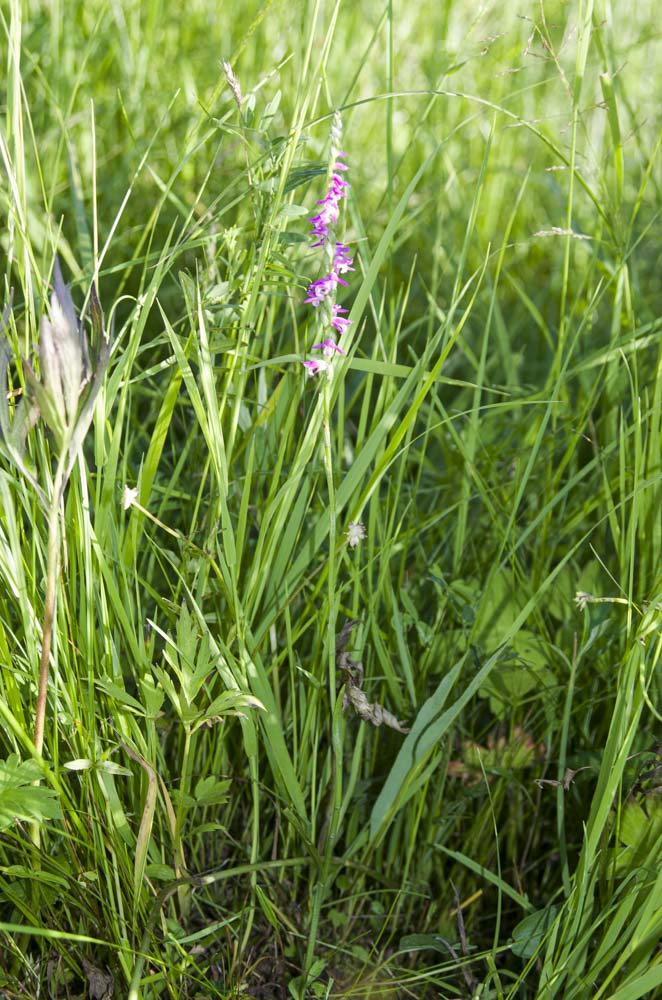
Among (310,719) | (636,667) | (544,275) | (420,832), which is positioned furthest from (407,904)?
(544,275)

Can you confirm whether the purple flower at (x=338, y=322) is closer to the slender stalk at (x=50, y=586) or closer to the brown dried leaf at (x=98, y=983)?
the slender stalk at (x=50, y=586)

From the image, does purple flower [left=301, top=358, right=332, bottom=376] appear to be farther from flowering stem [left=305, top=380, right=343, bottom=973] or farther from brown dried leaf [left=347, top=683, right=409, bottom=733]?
brown dried leaf [left=347, top=683, right=409, bottom=733]

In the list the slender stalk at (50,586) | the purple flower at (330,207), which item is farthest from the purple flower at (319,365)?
the slender stalk at (50,586)

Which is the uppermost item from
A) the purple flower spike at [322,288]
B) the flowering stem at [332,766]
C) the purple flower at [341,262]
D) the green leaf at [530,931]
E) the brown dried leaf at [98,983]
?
the purple flower at [341,262]

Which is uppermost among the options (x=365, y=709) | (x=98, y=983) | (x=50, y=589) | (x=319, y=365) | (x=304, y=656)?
(x=319, y=365)

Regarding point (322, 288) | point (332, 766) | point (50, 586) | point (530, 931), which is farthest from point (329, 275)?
point (530, 931)

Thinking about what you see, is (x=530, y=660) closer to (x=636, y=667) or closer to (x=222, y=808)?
(x=636, y=667)

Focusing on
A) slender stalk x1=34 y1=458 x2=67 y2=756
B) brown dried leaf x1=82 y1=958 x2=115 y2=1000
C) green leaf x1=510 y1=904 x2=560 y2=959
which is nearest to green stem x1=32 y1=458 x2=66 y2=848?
slender stalk x1=34 y1=458 x2=67 y2=756

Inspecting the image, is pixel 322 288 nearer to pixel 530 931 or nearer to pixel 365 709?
pixel 365 709

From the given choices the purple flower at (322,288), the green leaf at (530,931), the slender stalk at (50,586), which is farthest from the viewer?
the green leaf at (530,931)

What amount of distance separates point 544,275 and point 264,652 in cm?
150

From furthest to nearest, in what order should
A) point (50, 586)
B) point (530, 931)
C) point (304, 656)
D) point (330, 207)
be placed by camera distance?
1. point (304, 656)
2. point (530, 931)
3. point (330, 207)
4. point (50, 586)

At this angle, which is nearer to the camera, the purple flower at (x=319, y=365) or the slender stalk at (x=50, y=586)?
the slender stalk at (x=50, y=586)

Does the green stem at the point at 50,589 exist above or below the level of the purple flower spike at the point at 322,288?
below
